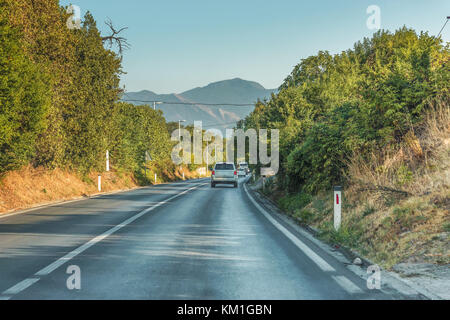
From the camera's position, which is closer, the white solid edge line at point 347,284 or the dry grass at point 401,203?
the white solid edge line at point 347,284

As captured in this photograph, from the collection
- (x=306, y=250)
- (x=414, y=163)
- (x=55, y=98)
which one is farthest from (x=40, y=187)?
(x=414, y=163)

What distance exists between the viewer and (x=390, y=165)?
39.4ft

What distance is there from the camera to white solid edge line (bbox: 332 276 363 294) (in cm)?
547

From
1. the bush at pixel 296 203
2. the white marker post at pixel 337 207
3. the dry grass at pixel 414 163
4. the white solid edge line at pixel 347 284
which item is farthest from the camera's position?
the bush at pixel 296 203

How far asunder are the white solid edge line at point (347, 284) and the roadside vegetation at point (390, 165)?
120cm

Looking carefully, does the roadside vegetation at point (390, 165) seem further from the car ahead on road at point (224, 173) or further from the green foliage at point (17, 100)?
the car ahead on road at point (224, 173)

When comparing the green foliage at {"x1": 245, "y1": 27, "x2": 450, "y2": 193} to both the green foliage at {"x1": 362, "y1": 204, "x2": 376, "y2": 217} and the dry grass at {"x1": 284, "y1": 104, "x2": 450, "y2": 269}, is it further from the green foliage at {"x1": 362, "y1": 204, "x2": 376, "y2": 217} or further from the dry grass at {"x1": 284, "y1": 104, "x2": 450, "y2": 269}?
the green foliage at {"x1": 362, "y1": 204, "x2": 376, "y2": 217}

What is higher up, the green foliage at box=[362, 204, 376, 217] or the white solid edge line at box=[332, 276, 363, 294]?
the green foliage at box=[362, 204, 376, 217]

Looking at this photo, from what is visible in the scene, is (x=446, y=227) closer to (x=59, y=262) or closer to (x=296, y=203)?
(x=59, y=262)

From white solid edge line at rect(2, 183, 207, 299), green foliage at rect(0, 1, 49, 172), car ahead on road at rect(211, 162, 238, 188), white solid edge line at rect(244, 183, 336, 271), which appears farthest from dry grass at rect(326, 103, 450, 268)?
car ahead on road at rect(211, 162, 238, 188)

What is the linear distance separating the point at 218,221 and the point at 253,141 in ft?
59.2

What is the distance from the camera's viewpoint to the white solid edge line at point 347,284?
18.0ft

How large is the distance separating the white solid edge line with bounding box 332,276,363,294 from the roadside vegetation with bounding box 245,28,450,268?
3.93ft

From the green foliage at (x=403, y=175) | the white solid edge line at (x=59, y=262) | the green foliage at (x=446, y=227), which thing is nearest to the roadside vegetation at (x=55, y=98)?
the white solid edge line at (x=59, y=262)
